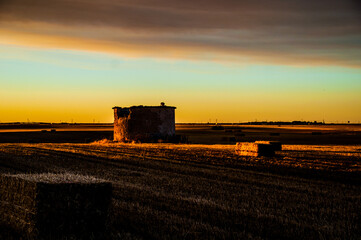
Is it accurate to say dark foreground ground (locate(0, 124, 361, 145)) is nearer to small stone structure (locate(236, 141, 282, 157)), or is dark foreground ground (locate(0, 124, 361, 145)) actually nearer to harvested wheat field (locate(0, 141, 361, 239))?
small stone structure (locate(236, 141, 282, 157))

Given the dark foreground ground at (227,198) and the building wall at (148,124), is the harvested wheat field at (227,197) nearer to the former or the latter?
the dark foreground ground at (227,198)

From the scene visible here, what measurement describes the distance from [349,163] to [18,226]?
55.1 ft

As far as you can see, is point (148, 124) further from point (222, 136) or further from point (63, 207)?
point (63, 207)

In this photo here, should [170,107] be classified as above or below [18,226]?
above

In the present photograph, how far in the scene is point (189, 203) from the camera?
11117 mm

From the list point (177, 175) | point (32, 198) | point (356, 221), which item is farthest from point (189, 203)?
point (177, 175)

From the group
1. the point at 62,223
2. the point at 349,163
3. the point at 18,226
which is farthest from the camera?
the point at 349,163

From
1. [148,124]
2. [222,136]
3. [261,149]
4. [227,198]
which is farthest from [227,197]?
[222,136]

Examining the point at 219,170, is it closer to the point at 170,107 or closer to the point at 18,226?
the point at 18,226

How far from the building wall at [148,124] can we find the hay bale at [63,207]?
33.2 metres

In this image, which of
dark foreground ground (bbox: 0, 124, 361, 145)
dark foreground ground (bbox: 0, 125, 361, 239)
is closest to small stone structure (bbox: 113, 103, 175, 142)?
dark foreground ground (bbox: 0, 124, 361, 145)

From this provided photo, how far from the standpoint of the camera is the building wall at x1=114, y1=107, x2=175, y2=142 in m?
41.3

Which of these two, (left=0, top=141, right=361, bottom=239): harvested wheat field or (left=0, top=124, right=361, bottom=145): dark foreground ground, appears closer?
(left=0, top=141, right=361, bottom=239): harvested wheat field

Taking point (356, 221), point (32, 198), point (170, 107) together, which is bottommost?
point (356, 221)
